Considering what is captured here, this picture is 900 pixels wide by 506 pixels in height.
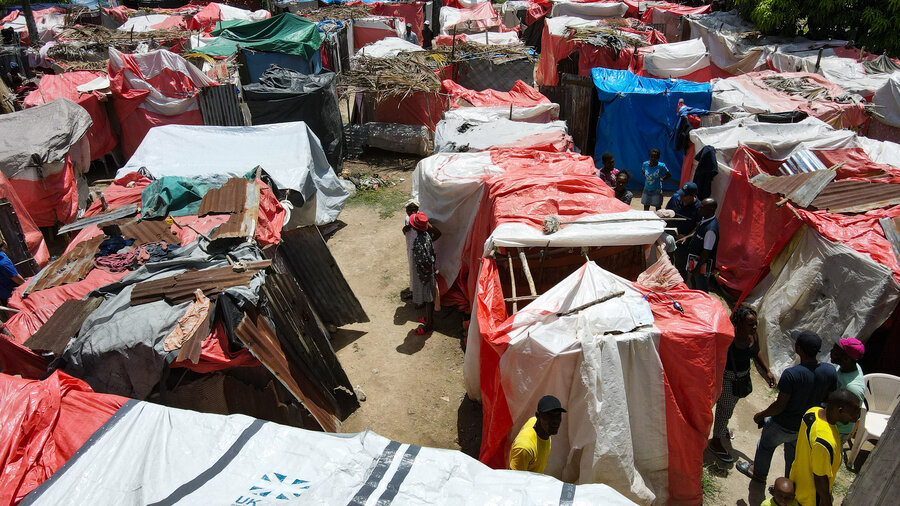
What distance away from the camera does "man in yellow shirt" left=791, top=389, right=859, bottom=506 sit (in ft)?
11.3

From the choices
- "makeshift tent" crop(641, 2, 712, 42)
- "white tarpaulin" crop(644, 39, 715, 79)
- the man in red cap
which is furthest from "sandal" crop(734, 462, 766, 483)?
"makeshift tent" crop(641, 2, 712, 42)

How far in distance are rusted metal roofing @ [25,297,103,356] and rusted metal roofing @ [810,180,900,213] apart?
25.3 feet

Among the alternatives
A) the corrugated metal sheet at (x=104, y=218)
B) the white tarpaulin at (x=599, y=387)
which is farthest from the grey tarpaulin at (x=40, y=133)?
the white tarpaulin at (x=599, y=387)

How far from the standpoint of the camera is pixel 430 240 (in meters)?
6.68

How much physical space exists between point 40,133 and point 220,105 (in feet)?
11.1

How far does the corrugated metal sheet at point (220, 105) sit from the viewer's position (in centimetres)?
1119

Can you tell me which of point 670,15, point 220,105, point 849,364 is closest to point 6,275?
point 220,105

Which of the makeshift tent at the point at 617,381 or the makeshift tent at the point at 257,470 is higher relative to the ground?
the makeshift tent at the point at 257,470

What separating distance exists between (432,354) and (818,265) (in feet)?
14.8

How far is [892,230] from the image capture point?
555 centimetres

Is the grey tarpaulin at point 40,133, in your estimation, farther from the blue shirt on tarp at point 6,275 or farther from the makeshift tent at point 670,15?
the makeshift tent at point 670,15

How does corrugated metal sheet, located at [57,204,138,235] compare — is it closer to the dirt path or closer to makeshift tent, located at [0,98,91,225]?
the dirt path

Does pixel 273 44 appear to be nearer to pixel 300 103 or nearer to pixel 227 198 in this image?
pixel 300 103

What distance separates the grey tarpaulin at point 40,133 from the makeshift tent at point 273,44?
5.29m
